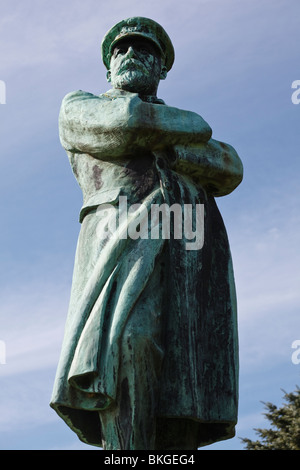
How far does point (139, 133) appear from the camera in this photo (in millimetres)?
6777

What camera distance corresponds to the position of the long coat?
605 centimetres

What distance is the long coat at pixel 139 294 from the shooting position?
6047 mm

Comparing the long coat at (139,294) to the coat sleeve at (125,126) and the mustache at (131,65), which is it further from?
the mustache at (131,65)

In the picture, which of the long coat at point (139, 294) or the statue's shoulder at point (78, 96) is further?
the statue's shoulder at point (78, 96)

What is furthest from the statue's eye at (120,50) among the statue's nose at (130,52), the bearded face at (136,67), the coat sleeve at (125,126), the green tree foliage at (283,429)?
the green tree foliage at (283,429)

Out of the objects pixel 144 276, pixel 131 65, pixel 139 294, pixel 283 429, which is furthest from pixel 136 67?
pixel 283 429

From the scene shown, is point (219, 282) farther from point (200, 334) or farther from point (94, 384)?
point (94, 384)

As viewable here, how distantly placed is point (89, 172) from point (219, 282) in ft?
4.69

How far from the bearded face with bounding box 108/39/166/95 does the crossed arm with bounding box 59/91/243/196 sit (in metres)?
0.25

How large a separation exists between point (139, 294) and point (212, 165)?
1.47m

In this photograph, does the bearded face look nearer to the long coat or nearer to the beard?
the beard

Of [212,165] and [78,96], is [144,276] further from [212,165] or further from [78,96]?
[78,96]

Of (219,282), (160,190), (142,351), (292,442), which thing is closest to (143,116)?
(160,190)

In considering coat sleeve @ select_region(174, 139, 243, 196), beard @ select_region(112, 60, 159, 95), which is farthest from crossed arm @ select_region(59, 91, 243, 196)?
beard @ select_region(112, 60, 159, 95)
